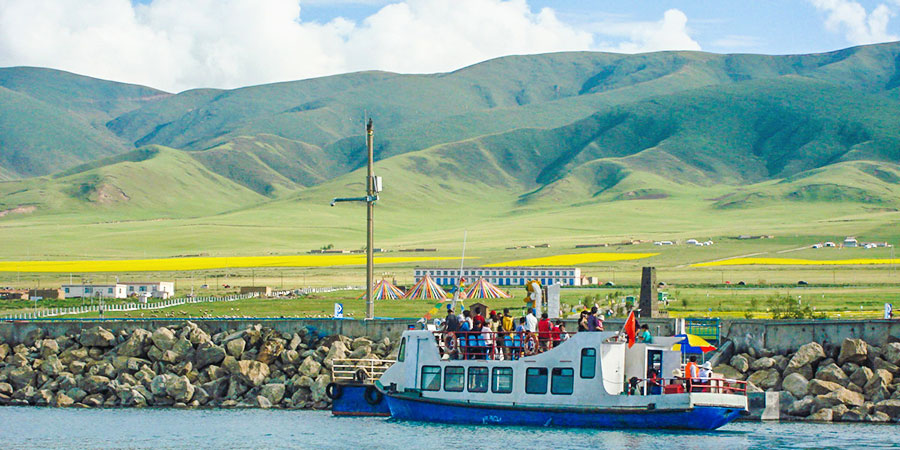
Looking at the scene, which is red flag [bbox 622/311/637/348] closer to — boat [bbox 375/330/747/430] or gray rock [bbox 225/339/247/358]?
boat [bbox 375/330/747/430]

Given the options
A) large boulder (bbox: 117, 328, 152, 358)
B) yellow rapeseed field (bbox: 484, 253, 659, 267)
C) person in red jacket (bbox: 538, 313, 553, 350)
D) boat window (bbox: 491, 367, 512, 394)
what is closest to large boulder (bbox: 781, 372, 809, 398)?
person in red jacket (bbox: 538, 313, 553, 350)

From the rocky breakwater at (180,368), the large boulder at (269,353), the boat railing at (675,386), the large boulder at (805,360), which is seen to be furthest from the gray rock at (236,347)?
the large boulder at (805,360)

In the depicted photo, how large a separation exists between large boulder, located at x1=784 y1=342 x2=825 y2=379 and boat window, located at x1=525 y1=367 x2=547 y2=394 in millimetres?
7588

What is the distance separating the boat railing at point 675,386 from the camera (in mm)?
32281

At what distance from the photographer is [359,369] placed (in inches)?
1459

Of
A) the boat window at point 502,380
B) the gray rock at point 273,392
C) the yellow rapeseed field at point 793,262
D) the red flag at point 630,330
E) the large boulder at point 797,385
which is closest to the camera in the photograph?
the red flag at point 630,330

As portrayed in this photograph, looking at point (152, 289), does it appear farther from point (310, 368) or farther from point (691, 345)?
point (691, 345)

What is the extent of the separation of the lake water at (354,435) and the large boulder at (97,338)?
6178 millimetres

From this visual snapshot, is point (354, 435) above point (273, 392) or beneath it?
beneath

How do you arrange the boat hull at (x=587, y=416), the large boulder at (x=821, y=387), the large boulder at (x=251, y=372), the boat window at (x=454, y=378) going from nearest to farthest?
the boat hull at (x=587, y=416), the boat window at (x=454, y=378), the large boulder at (x=821, y=387), the large boulder at (x=251, y=372)

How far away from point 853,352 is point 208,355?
1968 cm

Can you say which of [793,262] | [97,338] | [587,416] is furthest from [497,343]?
[793,262]

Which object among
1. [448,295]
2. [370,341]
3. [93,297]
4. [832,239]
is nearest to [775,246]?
[832,239]

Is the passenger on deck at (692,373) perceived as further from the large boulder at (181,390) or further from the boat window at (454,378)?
the large boulder at (181,390)
